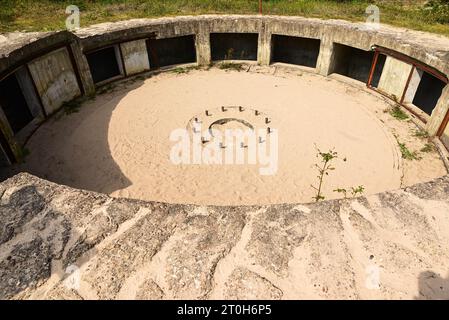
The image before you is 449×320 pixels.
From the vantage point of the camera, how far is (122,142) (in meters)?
17.6

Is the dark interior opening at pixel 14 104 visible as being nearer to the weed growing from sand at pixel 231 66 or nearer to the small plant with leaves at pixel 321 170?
the weed growing from sand at pixel 231 66

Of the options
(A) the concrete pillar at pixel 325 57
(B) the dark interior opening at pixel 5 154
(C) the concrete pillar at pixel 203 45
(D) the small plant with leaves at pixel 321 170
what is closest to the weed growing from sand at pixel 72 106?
(B) the dark interior opening at pixel 5 154

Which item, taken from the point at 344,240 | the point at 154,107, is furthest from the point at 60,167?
the point at 344,240

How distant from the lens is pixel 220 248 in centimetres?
628

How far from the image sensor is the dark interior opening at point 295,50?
26062mm

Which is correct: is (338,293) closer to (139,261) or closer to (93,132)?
(139,261)

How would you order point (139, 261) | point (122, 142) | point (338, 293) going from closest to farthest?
point (338, 293), point (139, 261), point (122, 142)

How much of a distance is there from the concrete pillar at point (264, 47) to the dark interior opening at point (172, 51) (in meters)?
5.81

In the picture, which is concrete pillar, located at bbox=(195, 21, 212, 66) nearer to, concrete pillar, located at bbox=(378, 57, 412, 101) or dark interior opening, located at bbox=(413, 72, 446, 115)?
concrete pillar, located at bbox=(378, 57, 412, 101)

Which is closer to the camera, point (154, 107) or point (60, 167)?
point (60, 167)

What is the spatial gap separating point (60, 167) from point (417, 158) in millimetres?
19406

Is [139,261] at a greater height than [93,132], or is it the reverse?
[139,261]

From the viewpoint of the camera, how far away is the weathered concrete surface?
18.5 feet

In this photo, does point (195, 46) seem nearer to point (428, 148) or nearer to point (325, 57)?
point (325, 57)
